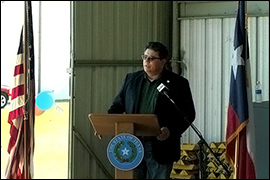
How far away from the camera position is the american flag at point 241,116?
9.96ft

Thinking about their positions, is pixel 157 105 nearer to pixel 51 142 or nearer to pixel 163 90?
pixel 163 90

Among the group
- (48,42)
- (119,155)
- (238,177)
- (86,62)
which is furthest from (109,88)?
(119,155)

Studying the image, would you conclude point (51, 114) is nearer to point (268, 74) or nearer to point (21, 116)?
point (21, 116)

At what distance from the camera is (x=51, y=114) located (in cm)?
412

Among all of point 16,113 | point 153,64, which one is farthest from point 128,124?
point 16,113

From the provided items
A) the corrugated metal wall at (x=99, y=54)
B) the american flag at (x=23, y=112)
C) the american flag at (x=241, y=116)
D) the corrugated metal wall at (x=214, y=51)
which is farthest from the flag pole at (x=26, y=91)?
the corrugated metal wall at (x=214, y=51)

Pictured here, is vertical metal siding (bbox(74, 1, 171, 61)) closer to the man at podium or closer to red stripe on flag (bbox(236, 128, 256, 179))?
red stripe on flag (bbox(236, 128, 256, 179))

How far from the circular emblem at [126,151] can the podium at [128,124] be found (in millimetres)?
27

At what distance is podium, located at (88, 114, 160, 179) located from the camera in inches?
94.0

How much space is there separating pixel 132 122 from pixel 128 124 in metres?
0.02

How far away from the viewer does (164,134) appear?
8.30ft

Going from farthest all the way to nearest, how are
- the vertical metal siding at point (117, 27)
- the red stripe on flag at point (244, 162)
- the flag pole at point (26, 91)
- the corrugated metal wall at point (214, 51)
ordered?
the corrugated metal wall at point (214, 51), the vertical metal siding at point (117, 27), the flag pole at point (26, 91), the red stripe on flag at point (244, 162)

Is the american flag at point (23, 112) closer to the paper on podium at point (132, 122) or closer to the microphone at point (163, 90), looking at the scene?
the paper on podium at point (132, 122)

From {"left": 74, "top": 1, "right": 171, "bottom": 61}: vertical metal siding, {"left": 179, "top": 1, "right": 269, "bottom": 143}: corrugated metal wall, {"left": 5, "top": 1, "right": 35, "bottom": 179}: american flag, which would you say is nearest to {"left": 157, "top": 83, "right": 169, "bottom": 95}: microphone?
{"left": 5, "top": 1, "right": 35, "bottom": 179}: american flag
